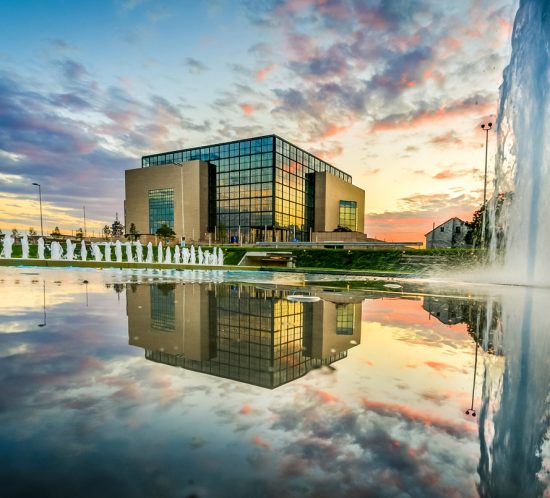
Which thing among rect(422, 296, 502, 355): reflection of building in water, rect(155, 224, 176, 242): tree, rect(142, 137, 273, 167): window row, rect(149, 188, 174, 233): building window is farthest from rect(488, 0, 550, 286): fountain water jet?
rect(149, 188, 174, 233): building window

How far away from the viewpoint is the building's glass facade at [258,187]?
62094 millimetres

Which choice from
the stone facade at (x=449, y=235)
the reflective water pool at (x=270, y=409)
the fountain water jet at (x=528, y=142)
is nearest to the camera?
the reflective water pool at (x=270, y=409)

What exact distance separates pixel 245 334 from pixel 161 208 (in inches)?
2851

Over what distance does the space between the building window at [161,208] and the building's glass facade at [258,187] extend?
32.4 feet

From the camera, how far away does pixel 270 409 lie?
325cm

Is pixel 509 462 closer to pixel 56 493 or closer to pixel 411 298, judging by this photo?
pixel 56 493

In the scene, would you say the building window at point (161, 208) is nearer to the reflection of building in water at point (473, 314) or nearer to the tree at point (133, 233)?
the tree at point (133, 233)

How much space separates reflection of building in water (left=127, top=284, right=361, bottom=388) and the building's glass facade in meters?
53.0

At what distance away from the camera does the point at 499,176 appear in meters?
17.8

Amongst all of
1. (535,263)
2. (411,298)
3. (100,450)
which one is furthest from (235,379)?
(535,263)

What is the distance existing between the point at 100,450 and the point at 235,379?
177cm

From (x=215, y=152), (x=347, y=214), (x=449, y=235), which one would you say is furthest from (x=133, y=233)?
(x=449, y=235)

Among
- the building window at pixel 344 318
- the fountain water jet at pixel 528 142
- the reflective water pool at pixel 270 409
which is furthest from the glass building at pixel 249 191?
the reflective water pool at pixel 270 409

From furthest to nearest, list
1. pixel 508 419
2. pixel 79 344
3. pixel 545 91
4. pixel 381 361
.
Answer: pixel 545 91 → pixel 79 344 → pixel 381 361 → pixel 508 419
